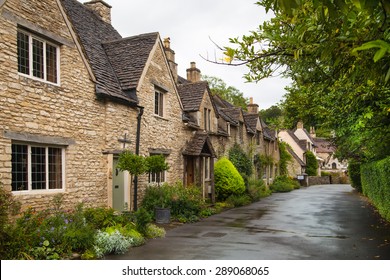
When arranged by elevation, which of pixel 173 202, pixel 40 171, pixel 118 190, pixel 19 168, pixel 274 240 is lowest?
pixel 274 240

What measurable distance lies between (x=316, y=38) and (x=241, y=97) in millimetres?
59401

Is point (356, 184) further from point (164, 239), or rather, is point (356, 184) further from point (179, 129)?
point (164, 239)

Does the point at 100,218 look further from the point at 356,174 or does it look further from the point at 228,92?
the point at 228,92

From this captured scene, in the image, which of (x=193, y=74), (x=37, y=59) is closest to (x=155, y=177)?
(x=37, y=59)

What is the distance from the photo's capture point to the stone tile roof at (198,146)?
1961 centimetres

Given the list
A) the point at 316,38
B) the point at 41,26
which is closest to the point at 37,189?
the point at 41,26

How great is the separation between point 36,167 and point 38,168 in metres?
0.07

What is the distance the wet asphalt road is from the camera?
8.87m

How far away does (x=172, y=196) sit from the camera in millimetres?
15617

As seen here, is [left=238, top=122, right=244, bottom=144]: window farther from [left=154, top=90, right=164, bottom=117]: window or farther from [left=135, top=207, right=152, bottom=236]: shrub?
[left=135, top=207, right=152, bottom=236]: shrub

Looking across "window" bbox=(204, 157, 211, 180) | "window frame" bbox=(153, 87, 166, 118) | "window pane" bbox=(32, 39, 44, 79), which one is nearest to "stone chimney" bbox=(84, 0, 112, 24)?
"window frame" bbox=(153, 87, 166, 118)

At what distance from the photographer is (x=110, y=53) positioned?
16.3 m

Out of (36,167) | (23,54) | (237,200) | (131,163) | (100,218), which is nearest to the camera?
(23,54)

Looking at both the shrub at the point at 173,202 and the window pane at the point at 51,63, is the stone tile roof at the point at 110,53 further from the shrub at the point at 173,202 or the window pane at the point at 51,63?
the shrub at the point at 173,202
